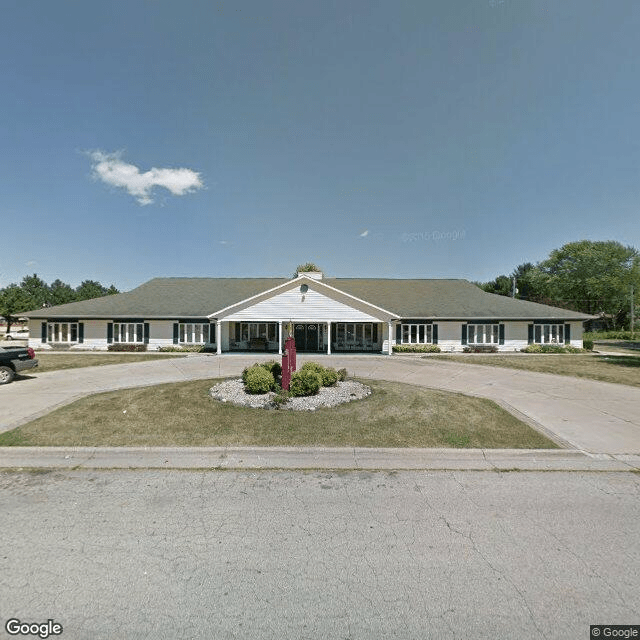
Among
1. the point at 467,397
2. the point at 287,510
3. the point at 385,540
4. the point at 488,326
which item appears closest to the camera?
the point at 385,540

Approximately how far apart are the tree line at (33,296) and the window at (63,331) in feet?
49.5

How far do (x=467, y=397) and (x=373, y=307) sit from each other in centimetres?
1240

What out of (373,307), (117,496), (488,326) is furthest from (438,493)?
(488,326)

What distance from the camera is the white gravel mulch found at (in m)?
8.52

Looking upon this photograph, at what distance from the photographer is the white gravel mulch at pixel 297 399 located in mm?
8516

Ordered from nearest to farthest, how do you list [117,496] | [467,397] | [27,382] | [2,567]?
[2,567] < [117,496] < [467,397] < [27,382]

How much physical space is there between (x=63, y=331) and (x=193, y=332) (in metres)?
9.19

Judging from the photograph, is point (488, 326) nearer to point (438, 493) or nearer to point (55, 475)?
point (438, 493)

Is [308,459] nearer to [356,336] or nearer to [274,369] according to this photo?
[274,369]

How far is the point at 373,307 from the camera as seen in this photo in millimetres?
21656

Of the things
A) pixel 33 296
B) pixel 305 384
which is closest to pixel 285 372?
pixel 305 384

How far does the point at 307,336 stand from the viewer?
23.9m

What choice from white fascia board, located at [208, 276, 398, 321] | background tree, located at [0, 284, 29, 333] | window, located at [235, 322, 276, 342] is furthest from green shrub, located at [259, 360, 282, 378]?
background tree, located at [0, 284, 29, 333]

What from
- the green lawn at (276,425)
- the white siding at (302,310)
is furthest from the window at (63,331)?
the green lawn at (276,425)
